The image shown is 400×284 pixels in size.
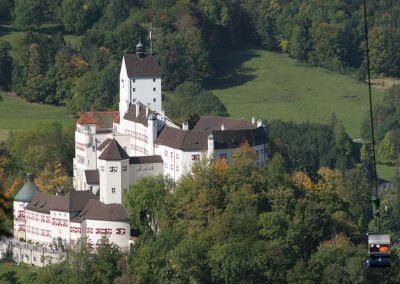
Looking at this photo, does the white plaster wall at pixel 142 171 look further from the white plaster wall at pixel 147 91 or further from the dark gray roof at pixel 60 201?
the white plaster wall at pixel 147 91

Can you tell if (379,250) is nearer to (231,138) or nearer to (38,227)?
(231,138)

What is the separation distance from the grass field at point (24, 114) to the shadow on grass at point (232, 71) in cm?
1434

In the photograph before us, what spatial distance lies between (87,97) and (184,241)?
39192 mm

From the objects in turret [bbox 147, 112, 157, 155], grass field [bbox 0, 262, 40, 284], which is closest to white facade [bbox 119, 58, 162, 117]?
turret [bbox 147, 112, 157, 155]

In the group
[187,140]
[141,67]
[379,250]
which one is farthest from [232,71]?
[379,250]

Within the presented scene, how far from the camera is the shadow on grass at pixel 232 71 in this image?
129750mm

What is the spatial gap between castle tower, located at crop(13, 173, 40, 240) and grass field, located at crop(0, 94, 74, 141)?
18597 mm

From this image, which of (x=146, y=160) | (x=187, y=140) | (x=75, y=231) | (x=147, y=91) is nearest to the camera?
(x=187, y=140)

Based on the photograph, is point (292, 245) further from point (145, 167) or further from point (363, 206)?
point (363, 206)

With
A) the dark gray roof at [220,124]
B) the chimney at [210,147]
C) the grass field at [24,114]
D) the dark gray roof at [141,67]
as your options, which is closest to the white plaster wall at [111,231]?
the chimney at [210,147]

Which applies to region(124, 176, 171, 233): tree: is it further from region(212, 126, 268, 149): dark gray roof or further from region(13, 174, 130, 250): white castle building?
region(212, 126, 268, 149): dark gray roof

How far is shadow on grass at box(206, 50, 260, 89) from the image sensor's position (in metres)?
130

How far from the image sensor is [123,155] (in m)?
82.9

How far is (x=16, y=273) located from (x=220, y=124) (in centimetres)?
1206
